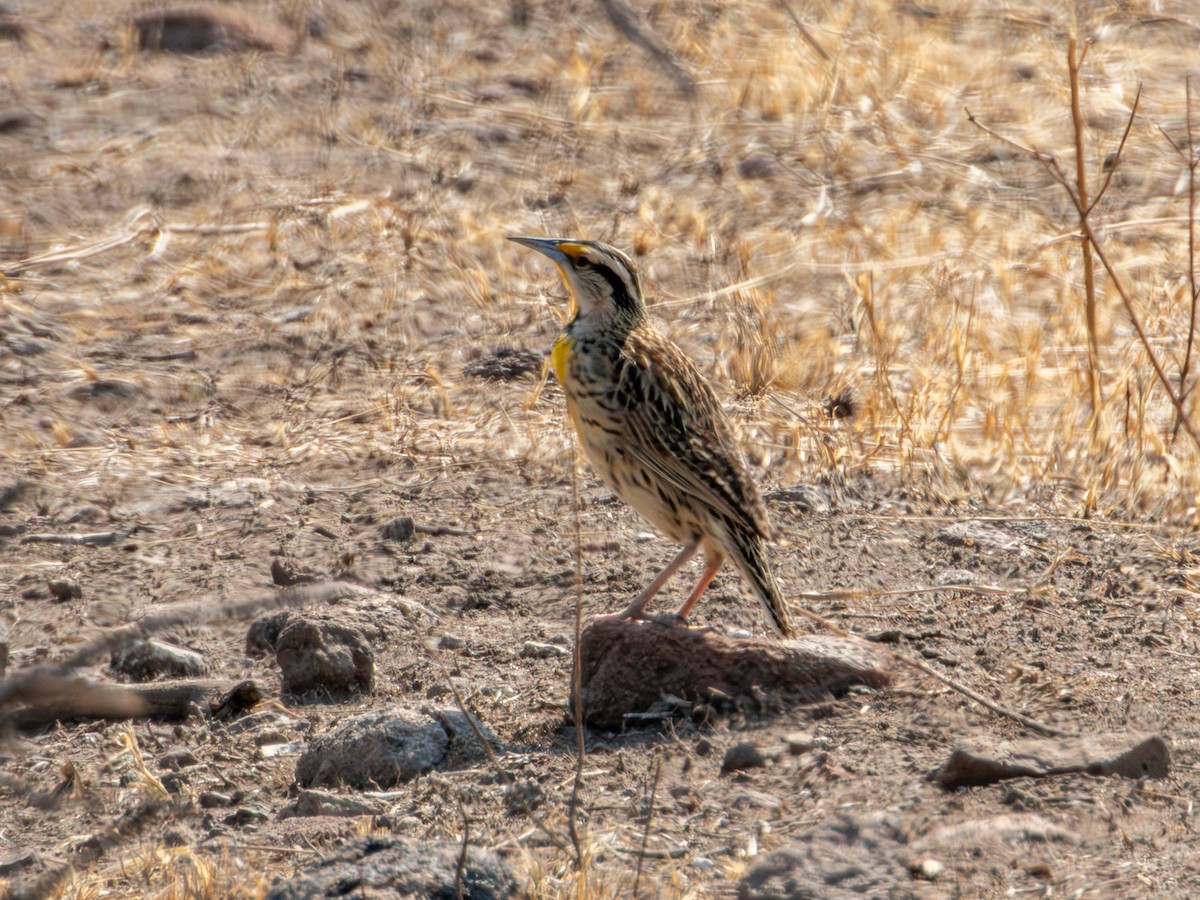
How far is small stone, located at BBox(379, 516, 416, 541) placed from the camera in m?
7.78

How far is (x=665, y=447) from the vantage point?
636 centimetres

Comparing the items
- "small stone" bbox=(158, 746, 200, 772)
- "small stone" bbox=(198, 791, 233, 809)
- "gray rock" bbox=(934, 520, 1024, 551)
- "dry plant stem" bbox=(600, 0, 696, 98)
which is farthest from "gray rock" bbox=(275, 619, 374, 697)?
"dry plant stem" bbox=(600, 0, 696, 98)

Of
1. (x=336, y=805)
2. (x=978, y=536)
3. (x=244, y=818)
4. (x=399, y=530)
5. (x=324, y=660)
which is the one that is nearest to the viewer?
(x=336, y=805)

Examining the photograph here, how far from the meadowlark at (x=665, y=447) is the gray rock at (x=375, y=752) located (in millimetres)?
981

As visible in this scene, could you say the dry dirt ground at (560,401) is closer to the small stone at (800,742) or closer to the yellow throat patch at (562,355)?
the small stone at (800,742)

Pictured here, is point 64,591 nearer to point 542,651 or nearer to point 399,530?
point 399,530

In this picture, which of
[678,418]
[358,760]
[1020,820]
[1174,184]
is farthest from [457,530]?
[1174,184]

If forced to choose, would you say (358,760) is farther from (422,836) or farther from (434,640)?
(434,640)

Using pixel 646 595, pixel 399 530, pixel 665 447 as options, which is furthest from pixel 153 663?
pixel 665 447

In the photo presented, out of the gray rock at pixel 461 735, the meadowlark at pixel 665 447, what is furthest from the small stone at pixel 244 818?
the meadowlark at pixel 665 447

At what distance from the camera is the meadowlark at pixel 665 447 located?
627 centimetres

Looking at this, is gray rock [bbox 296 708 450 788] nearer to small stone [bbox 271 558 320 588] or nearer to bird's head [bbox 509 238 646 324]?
small stone [bbox 271 558 320 588]

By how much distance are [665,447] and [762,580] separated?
0.63 meters

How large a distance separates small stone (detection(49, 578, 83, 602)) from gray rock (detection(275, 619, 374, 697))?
135cm
